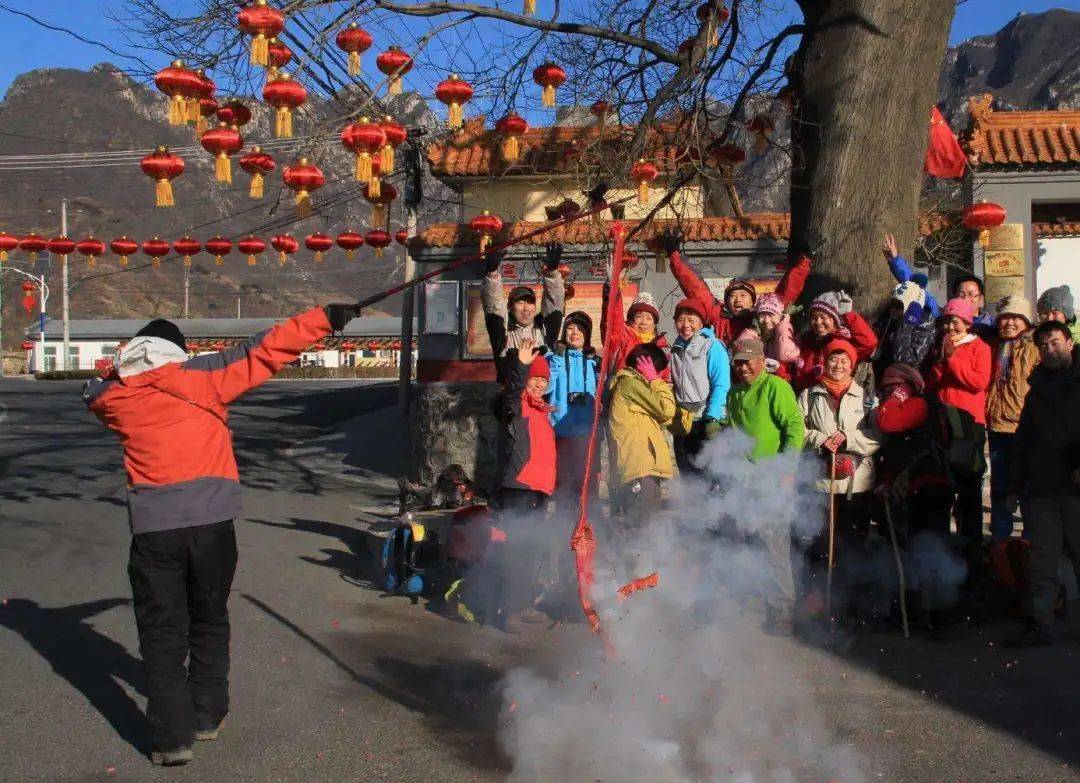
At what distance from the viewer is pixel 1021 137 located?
689 inches

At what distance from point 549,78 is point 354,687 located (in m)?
5.93

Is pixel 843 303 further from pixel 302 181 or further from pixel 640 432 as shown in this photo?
pixel 302 181

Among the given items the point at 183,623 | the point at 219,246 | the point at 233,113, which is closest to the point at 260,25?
the point at 233,113

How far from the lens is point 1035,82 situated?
140 m

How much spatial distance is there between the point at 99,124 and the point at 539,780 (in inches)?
6839

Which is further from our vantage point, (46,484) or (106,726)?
(46,484)

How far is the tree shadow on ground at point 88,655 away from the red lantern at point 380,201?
4.55 meters

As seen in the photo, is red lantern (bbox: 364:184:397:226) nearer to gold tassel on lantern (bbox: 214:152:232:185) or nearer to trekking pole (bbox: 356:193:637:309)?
gold tassel on lantern (bbox: 214:152:232:185)

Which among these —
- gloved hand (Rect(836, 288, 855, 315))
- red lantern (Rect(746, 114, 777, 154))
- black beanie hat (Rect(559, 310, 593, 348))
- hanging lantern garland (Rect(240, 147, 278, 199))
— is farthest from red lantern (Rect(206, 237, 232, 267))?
gloved hand (Rect(836, 288, 855, 315))

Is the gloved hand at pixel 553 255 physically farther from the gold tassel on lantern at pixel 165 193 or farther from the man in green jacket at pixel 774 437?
the gold tassel on lantern at pixel 165 193

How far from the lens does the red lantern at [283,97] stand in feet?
27.4

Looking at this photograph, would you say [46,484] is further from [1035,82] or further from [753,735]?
[1035,82]

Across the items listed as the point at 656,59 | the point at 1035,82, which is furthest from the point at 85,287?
the point at 1035,82

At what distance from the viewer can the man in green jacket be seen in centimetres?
644
